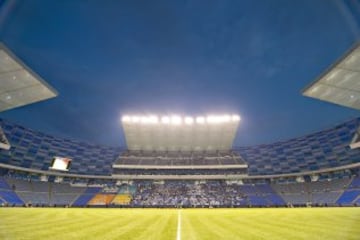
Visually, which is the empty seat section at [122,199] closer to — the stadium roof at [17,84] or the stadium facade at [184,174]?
the stadium facade at [184,174]

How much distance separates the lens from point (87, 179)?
189ft

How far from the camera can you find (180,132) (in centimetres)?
5422

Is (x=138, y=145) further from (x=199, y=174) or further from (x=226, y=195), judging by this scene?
(x=226, y=195)

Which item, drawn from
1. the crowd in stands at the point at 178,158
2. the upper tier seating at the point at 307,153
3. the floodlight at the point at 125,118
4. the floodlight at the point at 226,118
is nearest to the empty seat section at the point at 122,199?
the crowd in stands at the point at 178,158

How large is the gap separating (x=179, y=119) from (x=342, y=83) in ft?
124

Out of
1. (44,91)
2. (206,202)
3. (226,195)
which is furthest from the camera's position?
(226,195)

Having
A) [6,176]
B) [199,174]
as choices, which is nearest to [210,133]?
[199,174]

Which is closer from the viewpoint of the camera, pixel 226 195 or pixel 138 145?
pixel 226 195

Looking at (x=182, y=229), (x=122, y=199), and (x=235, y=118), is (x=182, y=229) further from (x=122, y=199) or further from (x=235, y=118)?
(x=122, y=199)

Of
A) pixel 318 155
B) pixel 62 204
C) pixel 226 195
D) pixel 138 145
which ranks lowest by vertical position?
pixel 62 204

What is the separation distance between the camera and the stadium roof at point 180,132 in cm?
5097

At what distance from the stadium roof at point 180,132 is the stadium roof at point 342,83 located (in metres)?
34.2

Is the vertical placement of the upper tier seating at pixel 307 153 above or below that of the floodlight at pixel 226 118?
below

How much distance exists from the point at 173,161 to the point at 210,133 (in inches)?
564
